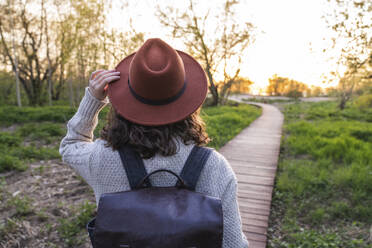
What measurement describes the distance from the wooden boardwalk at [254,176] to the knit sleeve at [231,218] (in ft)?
6.03

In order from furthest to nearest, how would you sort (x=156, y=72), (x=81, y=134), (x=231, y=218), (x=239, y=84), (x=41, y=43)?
(x=239, y=84), (x=41, y=43), (x=81, y=134), (x=231, y=218), (x=156, y=72)

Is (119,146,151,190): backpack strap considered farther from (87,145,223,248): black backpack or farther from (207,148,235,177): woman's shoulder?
(207,148,235,177): woman's shoulder

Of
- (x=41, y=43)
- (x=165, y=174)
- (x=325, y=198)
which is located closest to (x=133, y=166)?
(x=165, y=174)

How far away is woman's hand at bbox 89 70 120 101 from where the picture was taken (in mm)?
1256

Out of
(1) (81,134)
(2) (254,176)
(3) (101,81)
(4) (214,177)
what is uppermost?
(3) (101,81)

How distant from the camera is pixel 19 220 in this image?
3424 millimetres

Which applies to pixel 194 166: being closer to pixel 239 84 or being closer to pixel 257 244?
pixel 257 244

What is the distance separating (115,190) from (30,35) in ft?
72.9

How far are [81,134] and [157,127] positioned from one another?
1.48 ft

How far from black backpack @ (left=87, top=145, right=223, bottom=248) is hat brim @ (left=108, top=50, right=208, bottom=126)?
0.24 meters

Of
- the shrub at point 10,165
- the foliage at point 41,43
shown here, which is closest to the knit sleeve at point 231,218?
the shrub at point 10,165

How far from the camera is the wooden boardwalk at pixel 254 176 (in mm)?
3233

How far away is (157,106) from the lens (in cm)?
118

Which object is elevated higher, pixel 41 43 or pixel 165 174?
pixel 41 43
